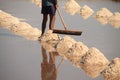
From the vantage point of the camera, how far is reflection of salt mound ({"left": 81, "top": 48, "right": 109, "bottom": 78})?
7.64 meters

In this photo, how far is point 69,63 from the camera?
8148mm

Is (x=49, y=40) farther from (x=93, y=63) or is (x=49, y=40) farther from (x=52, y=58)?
(x=93, y=63)

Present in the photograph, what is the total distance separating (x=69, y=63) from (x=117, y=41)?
9.88ft

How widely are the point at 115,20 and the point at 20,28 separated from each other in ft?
15.8

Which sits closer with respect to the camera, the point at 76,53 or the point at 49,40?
the point at 76,53

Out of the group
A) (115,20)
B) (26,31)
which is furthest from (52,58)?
(115,20)

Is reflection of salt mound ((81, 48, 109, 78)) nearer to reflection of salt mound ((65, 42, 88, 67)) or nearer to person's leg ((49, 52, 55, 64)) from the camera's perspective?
reflection of salt mound ((65, 42, 88, 67))

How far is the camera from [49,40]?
33.6ft

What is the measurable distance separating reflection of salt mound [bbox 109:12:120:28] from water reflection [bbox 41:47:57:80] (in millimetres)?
5877

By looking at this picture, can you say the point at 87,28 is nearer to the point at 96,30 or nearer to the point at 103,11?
the point at 96,30

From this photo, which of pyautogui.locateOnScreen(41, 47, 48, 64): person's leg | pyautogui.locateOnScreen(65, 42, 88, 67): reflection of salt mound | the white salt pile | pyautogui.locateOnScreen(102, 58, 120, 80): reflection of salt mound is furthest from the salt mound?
pyautogui.locateOnScreen(102, 58, 120, 80): reflection of salt mound

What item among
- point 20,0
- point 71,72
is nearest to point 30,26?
point 71,72

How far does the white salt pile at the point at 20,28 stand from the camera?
11.2m

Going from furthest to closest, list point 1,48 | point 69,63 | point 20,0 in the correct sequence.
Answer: point 20,0
point 1,48
point 69,63
